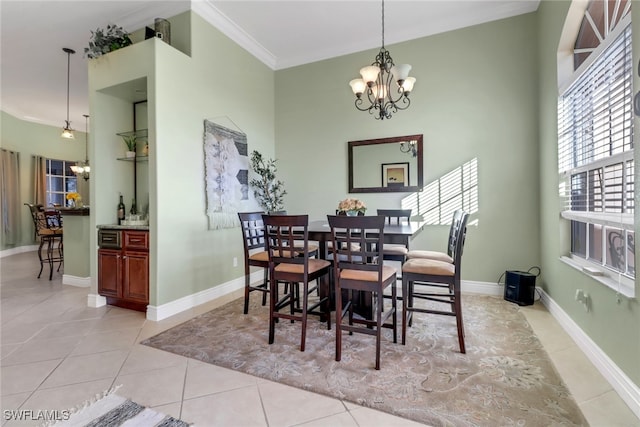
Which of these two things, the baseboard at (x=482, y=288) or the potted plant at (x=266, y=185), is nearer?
the baseboard at (x=482, y=288)

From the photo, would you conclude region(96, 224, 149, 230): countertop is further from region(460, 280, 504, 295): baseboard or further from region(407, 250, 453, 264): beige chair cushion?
region(460, 280, 504, 295): baseboard

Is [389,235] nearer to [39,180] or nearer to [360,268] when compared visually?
[360,268]

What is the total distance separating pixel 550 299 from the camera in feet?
9.77

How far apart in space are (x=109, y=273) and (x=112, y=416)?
214cm

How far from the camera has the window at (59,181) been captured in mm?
7949

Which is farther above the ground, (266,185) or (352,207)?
(266,185)

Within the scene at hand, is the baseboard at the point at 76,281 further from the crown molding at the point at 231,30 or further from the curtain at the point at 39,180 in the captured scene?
the curtain at the point at 39,180

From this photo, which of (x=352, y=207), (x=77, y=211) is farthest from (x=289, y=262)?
(x=77, y=211)

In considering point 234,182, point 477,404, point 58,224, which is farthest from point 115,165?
point 477,404

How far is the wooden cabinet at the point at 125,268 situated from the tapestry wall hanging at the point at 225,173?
777 mm

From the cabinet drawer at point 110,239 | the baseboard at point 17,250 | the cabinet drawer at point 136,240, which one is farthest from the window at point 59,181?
the cabinet drawer at point 136,240

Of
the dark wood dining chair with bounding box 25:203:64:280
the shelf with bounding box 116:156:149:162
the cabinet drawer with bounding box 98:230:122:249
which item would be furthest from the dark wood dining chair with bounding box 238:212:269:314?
the dark wood dining chair with bounding box 25:203:64:280

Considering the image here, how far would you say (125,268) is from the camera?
3.12 meters

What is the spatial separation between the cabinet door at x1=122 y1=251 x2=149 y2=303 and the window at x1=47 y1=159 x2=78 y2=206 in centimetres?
708
